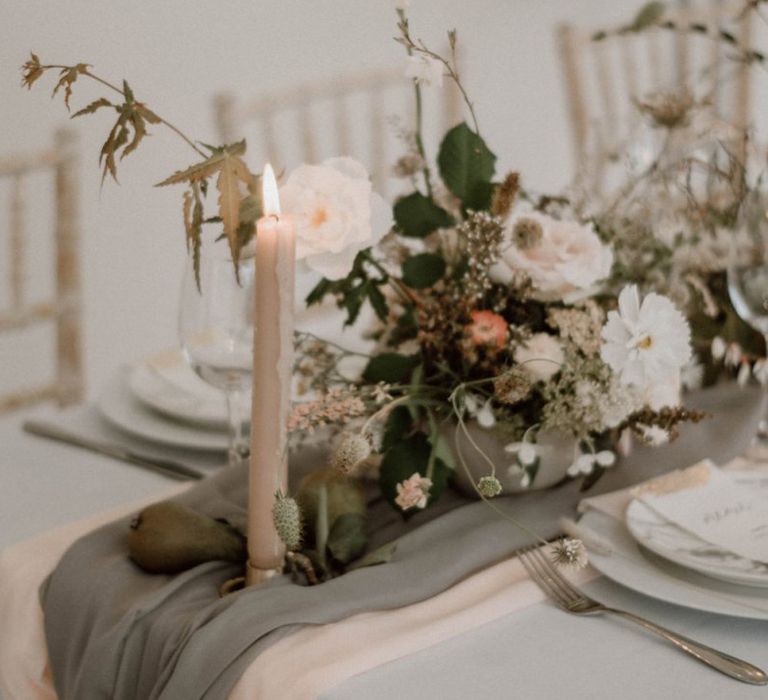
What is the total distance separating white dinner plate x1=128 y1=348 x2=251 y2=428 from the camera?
1108 mm

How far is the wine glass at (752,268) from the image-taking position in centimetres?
97

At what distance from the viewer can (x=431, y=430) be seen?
0.82 m

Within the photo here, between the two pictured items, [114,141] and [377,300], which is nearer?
[114,141]

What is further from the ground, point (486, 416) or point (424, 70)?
point (424, 70)

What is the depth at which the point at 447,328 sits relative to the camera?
2.77 feet

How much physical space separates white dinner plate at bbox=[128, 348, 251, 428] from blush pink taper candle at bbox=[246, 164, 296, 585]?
1.04 feet

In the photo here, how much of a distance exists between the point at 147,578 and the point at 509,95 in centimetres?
281

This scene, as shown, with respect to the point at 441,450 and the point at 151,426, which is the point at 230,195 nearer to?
the point at 441,450

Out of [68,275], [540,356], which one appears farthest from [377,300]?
[68,275]

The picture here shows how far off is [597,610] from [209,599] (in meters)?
0.25

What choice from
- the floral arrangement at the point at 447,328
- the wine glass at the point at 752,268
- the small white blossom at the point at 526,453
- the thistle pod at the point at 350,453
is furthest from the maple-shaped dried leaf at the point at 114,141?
the wine glass at the point at 752,268

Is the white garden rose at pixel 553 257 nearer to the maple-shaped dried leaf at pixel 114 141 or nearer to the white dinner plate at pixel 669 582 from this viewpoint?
the white dinner plate at pixel 669 582

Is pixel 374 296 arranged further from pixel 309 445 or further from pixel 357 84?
pixel 357 84

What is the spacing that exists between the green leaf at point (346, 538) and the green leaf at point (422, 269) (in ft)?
0.64
